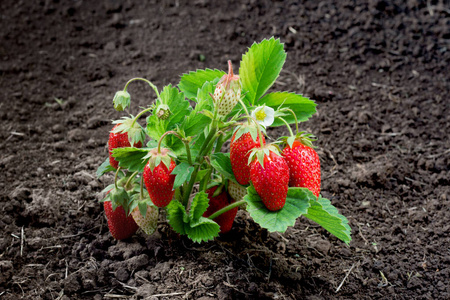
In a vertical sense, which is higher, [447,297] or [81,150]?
[81,150]

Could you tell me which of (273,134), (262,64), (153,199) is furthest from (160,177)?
(273,134)

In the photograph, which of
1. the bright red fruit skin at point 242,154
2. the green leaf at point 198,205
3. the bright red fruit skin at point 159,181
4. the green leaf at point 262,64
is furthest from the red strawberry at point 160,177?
the green leaf at point 262,64

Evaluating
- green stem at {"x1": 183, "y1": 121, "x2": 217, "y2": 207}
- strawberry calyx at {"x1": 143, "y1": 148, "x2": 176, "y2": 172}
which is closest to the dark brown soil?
green stem at {"x1": 183, "y1": 121, "x2": 217, "y2": 207}

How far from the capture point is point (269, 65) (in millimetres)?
1946

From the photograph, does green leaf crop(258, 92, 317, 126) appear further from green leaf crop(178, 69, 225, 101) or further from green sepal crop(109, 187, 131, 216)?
green sepal crop(109, 187, 131, 216)

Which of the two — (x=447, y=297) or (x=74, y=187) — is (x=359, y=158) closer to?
(x=447, y=297)

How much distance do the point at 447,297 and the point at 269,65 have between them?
1.15m

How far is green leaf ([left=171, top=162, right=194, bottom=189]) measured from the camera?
172 cm

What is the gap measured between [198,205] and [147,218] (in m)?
0.25

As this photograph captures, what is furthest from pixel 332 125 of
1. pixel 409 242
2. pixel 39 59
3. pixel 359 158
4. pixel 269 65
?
pixel 39 59

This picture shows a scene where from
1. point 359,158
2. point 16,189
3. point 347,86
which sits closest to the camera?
point 16,189

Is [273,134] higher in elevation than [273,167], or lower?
lower

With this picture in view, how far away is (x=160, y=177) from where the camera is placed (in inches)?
68.5

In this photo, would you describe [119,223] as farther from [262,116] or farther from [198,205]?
[262,116]
